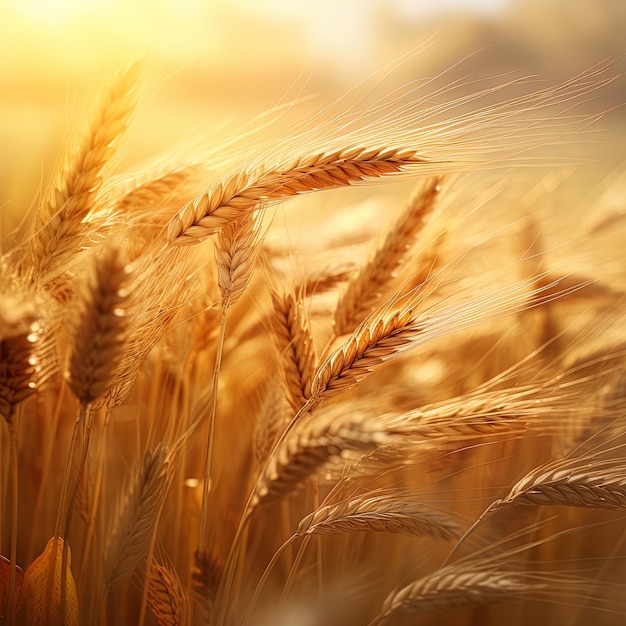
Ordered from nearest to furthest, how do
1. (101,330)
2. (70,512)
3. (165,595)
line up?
(101,330) < (70,512) < (165,595)

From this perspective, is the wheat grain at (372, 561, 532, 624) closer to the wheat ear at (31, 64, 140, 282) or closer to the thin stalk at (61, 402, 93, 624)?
the thin stalk at (61, 402, 93, 624)

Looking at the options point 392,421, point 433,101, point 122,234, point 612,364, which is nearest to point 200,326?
point 122,234

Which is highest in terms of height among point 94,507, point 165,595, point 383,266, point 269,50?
point 269,50

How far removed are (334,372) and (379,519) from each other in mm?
174

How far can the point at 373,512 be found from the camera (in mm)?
658

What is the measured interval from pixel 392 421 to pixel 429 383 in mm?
186

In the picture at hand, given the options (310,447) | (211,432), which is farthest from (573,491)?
(211,432)

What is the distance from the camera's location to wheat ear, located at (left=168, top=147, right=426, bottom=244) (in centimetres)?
62

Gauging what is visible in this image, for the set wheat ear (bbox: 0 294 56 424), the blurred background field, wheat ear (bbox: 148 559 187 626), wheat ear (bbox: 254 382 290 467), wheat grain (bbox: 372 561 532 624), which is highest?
the blurred background field

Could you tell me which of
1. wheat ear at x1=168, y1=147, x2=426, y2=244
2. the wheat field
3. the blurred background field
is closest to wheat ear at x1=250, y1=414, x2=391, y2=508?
the wheat field

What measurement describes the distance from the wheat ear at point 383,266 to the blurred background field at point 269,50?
0.17 m

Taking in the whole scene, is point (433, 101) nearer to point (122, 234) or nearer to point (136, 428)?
point (122, 234)

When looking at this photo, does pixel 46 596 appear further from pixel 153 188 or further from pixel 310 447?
pixel 153 188

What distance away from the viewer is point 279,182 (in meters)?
0.62
